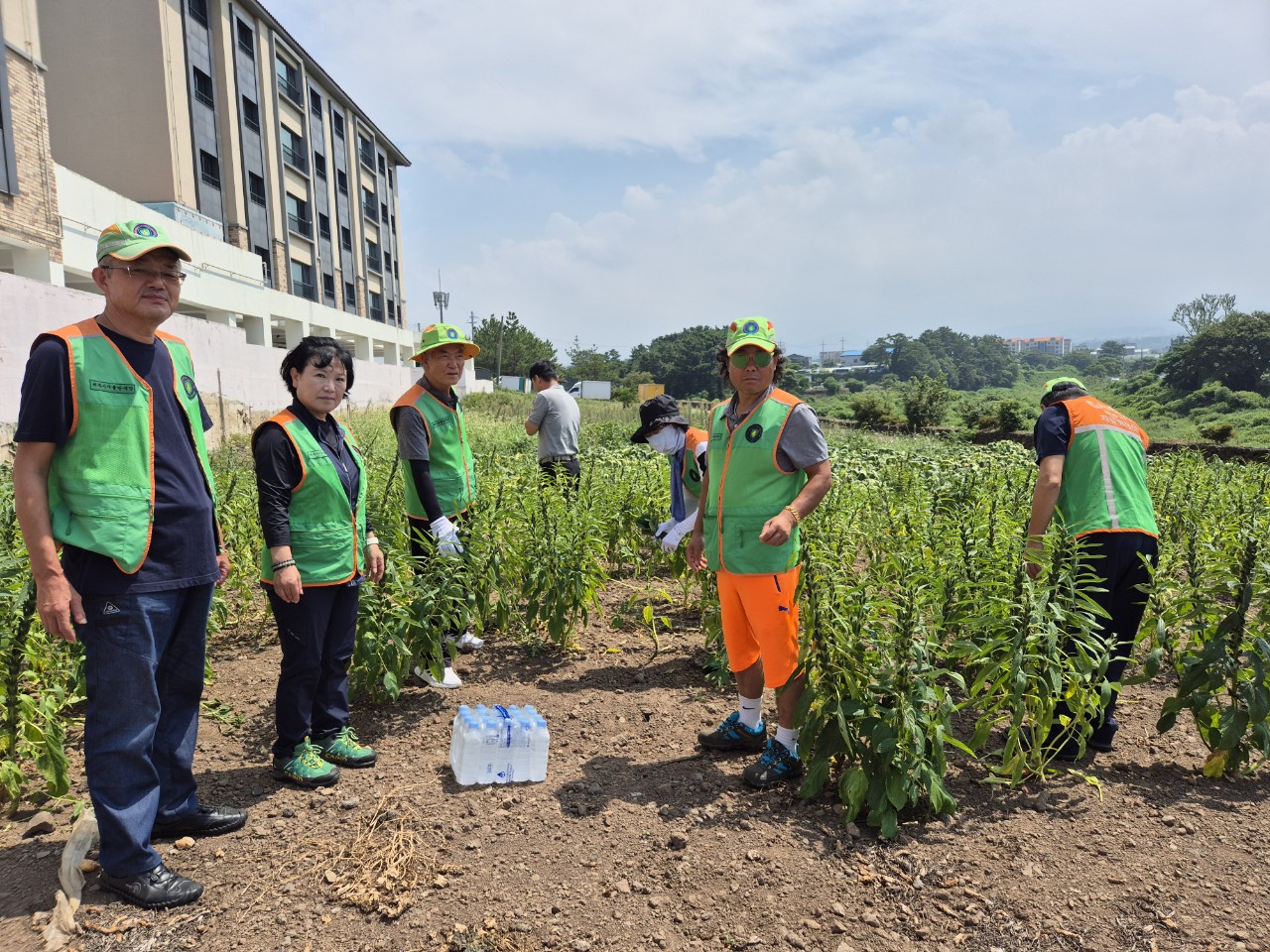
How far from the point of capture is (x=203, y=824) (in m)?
2.75

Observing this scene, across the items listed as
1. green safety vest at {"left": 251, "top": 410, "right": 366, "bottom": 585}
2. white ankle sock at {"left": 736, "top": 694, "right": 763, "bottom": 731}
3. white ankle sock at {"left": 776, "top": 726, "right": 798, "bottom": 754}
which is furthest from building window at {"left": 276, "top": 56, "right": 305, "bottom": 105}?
white ankle sock at {"left": 776, "top": 726, "right": 798, "bottom": 754}

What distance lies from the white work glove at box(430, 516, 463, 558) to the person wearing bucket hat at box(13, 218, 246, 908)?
1.43 meters

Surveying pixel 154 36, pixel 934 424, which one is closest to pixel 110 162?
pixel 154 36

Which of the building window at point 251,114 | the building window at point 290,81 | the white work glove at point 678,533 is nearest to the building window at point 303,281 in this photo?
the building window at point 251,114

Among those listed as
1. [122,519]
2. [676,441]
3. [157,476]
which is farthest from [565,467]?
[122,519]

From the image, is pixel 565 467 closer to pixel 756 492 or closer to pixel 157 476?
pixel 756 492

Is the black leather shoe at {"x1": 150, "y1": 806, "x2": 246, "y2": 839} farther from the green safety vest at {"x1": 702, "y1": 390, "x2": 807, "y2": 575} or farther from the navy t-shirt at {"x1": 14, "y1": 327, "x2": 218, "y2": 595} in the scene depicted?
the green safety vest at {"x1": 702, "y1": 390, "x2": 807, "y2": 575}

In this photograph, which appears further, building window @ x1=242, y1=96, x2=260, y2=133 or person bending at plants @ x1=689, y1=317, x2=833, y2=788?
building window @ x1=242, y1=96, x2=260, y2=133

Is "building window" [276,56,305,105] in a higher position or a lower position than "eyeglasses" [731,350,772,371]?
higher

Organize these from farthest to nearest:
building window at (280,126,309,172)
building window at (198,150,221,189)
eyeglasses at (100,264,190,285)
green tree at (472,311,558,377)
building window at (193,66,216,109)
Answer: green tree at (472,311,558,377), building window at (280,126,309,172), building window at (198,150,221,189), building window at (193,66,216,109), eyeglasses at (100,264,190,285)

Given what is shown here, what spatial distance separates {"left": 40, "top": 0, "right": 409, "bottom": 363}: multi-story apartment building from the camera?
25.5 meters

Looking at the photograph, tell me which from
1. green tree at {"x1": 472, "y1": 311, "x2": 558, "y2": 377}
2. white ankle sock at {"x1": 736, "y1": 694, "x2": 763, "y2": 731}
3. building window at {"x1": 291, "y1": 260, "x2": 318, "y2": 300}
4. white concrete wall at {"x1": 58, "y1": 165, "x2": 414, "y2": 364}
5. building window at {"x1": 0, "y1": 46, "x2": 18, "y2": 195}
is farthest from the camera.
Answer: green tree at {"x1": 472, "y1": 311, "x2": 558, "y2": 377}

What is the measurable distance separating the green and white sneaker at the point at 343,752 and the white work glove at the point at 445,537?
98 centimetres

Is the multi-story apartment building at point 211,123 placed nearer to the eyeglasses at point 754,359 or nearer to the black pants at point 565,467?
the black pants at point 565,467
